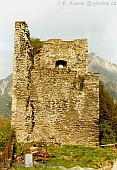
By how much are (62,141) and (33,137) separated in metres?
1.35

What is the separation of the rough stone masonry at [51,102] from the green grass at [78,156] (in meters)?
0.82

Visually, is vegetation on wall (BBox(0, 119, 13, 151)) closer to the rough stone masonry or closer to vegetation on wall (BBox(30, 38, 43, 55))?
the rough stone masonry

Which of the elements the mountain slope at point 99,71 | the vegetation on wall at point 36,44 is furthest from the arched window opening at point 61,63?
the mountain slope at point 99,71

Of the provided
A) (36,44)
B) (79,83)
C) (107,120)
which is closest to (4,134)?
(79,83)

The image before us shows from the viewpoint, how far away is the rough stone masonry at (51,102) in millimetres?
13125

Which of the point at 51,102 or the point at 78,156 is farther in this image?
the point at 51,102

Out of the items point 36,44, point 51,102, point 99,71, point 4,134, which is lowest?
point 4,134

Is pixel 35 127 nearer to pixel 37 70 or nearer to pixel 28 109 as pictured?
pixel 28 109

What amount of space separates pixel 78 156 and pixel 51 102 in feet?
10.3

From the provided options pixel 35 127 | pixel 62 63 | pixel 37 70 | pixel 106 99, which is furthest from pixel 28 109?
pixel 106 99

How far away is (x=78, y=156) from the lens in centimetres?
1119

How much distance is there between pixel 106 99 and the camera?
74.4 feet

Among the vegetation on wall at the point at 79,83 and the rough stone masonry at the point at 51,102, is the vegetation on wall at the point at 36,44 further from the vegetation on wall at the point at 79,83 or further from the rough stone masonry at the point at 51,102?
the vegetation on wall at the point at 79,83

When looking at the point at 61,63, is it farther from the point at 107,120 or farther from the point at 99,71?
the point at 99,71
